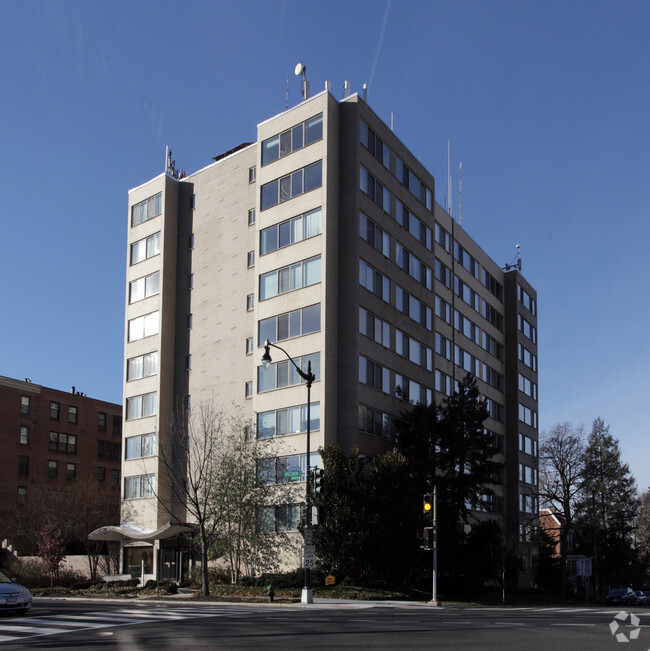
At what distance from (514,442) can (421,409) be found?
30.5 m

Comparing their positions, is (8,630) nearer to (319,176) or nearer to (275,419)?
(275,419)

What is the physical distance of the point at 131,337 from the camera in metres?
57.2

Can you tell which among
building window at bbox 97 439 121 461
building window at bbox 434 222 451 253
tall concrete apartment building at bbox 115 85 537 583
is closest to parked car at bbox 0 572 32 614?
tall concrete apartment building at bbox 115 85 537 583

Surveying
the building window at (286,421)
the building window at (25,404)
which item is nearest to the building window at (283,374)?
the building window at (286,421)

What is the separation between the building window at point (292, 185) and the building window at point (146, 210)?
11.6 meters

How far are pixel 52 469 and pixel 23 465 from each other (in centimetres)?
361

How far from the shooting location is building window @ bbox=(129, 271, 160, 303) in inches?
2196

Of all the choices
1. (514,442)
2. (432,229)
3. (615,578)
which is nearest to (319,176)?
(432,229)

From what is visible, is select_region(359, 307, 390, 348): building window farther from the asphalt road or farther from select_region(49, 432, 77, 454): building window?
select_region(49, 432, 77, 454): building window

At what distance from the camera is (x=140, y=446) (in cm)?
5453

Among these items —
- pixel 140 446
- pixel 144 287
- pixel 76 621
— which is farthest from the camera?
pixel 144 287

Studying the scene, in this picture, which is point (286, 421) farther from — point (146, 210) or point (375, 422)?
point (146, 210)

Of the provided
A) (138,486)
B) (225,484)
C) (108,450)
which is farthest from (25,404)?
(225,484)

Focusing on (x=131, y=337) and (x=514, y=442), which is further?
(x=514, y=442)
